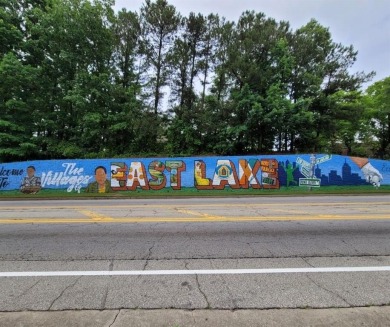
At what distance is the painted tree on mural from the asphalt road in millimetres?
19927

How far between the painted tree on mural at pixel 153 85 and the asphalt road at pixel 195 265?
65.4 feet

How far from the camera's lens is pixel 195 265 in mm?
4660

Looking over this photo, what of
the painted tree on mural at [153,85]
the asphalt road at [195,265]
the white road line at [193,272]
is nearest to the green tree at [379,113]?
the painted tree on mural at [153,85]

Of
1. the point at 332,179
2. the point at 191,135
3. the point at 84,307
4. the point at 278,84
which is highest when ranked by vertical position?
the point at 278,84

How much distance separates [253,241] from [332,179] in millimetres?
19384

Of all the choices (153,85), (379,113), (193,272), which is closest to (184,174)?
(153,85)

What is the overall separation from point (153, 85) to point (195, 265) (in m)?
28.3

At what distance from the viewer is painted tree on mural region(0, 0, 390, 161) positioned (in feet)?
86.6

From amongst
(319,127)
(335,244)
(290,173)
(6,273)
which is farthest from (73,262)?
(319,127)

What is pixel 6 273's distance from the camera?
14.1 ft

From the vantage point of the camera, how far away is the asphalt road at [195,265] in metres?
3.46

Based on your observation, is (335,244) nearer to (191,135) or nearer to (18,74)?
→ (191,135)

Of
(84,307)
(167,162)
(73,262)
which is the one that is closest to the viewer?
(84,307)

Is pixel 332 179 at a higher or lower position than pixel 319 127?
lower
